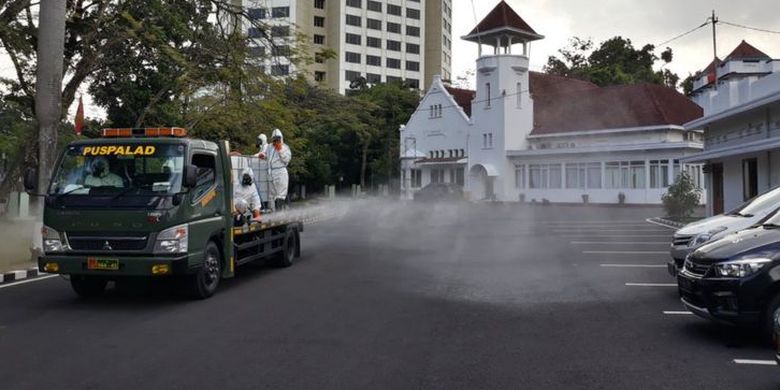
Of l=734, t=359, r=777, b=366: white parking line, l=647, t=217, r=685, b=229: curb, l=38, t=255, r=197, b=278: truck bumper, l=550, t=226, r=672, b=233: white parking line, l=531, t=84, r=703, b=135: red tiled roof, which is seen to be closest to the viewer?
l=734, t=359, r=777, b=366: white parking line

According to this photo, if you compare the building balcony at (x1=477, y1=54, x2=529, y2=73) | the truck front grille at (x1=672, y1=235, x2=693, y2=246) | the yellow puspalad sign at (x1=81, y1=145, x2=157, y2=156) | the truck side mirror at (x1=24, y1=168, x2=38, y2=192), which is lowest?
the truck front grille at (x1=672, y1=235, x2=693, y2=246)

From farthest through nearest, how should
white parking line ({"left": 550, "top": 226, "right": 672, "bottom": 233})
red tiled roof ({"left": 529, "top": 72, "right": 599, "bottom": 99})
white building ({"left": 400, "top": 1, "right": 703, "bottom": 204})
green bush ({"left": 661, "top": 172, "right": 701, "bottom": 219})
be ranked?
red tiled roof ({"left": 529, "top": 72, "right": 599, "bottom": 99})
white building ({"left": 400, "top": 1, "right": 703, "bottom": 204})
green bush ({"left": 661, "top": 172, "right": 701, "bottom": 219})
white parking line ({"left": 550, "top": 226, "right": 672, "bottom": 233})

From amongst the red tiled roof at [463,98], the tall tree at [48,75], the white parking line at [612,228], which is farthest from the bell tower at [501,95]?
the tall tree at [48,75]

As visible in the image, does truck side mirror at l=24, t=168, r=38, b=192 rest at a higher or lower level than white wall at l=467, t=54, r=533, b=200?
lower

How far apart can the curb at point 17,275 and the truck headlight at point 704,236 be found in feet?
34.7

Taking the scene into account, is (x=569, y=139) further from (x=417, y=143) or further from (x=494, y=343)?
(x=494, y=343)

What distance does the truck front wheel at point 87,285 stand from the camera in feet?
32.2

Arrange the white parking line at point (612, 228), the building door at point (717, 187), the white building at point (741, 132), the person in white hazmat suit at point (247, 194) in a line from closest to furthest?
the person in white hazmat suit at point (247, 194) < the white building at point (741, 132) < the white parking line at point (612, 228) < the building door at point (717, 187)

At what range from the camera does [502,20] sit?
49.7 m

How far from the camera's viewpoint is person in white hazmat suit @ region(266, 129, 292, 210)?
13602mm

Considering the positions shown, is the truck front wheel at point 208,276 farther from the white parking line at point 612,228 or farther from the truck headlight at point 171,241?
the white parking line at point 612,228

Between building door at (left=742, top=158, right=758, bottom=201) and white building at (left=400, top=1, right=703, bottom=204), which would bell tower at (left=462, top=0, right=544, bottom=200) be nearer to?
white building at (left=400, top=1, right=703, bottom=204)

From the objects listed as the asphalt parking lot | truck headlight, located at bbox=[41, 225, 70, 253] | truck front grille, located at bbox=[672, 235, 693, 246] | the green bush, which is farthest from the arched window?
truck headlight, located at bbox=[41, 225, 70, 253]

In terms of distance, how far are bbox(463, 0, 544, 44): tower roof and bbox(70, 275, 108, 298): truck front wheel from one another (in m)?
43.4
